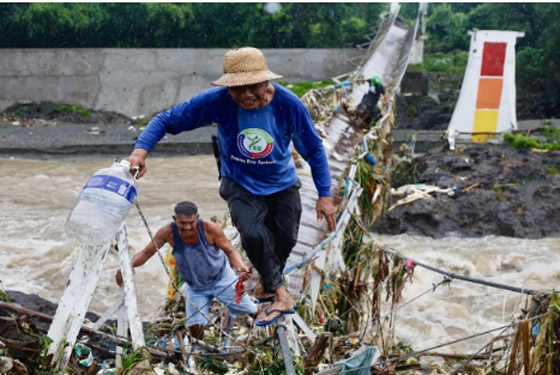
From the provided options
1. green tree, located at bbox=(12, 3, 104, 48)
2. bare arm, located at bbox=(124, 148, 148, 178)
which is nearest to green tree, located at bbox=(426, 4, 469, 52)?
green tree, located at bbox=(12, 3, 104, 48)

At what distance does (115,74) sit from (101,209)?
1862 cm

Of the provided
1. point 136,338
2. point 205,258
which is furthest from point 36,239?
point 136,338

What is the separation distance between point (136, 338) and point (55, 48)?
19223mm

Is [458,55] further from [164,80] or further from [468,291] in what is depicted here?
[468,291]

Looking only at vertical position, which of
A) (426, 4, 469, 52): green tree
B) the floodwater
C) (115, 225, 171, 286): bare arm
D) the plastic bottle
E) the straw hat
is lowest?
the floodwater

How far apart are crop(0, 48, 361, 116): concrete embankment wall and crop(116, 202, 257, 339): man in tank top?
55.2 feet

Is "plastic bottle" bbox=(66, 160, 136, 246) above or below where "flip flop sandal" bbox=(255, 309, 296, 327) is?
above

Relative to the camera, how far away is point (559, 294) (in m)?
2.88

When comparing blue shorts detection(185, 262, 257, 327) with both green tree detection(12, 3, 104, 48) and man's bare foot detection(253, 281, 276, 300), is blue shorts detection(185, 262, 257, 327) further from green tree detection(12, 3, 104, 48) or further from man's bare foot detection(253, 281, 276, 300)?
green tree detection(12, 3, 104, 48)

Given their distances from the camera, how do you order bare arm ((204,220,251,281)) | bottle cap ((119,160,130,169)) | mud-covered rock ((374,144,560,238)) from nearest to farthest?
1. bottle cap ((119,160,130,169))
2. bare arm ((204,220,251,281))
3. mud-covered rock ((374,144,560,238))

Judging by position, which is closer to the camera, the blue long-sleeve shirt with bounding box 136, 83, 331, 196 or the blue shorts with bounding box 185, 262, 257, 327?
the blue long-sleeve shirt with bounding box 136, 83, 331, 196

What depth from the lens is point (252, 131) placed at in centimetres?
304

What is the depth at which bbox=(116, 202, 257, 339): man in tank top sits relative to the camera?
3875mm

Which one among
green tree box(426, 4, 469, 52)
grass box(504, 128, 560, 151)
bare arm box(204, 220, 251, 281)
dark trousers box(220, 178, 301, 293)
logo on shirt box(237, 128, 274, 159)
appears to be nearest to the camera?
logo on shirt box(237, 128, 274, 159)
